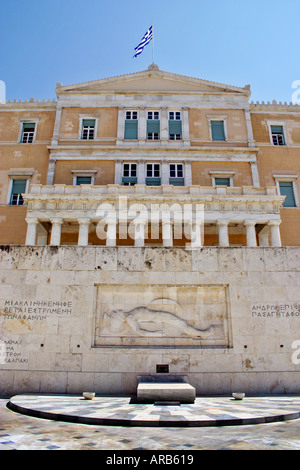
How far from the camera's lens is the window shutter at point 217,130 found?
115ft

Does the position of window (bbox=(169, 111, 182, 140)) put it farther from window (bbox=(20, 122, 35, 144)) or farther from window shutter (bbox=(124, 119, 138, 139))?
window (bbox=(20, 122, 35, 144))

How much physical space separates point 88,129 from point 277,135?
1947 cm

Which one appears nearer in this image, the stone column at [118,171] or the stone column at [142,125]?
the stone column at [118,171]

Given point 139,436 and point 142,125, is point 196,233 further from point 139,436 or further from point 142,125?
point 139,436

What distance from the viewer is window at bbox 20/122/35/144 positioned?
3531 cm

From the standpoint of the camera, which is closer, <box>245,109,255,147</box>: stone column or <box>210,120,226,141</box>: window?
<box>245,109,255,147</box>: stone column

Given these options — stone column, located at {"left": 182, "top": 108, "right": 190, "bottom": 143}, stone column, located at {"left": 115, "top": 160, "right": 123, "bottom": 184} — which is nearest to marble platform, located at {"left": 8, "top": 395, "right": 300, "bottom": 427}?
stone column, located at {"left": 115, "top": 160, "right": 123, "bottom": 184}

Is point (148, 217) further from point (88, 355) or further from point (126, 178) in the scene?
point (88, 355)

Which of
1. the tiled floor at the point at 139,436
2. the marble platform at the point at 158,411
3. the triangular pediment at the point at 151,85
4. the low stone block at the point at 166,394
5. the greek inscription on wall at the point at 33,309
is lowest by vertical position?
the tiled floor at the point at 139,436

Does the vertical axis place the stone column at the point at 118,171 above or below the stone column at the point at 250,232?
above

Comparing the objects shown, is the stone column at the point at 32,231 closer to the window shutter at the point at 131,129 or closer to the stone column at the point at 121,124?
the stone column at the point at 121,124

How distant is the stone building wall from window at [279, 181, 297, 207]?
23.6 m

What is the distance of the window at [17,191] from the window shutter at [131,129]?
1102 centimetres

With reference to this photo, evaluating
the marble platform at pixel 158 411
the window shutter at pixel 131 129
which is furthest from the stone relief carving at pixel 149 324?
the window shutter at pixel 131 129
